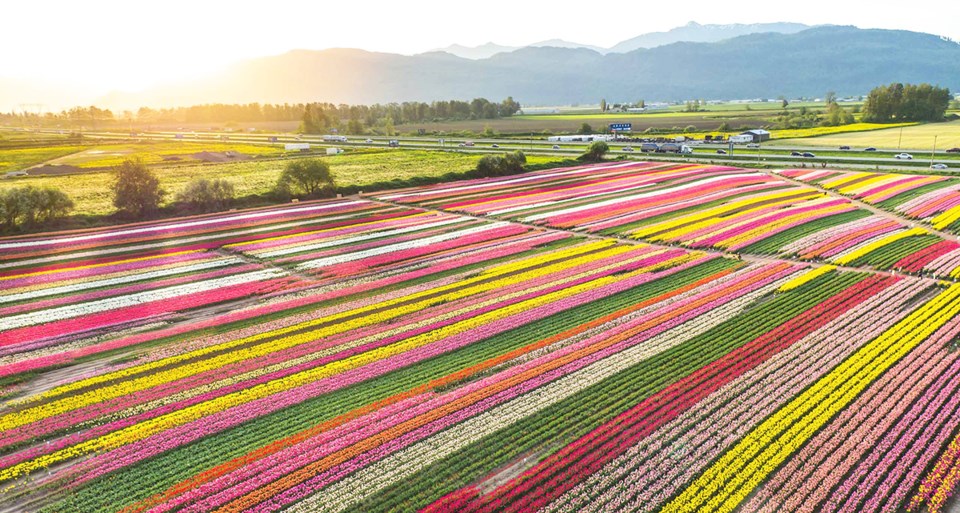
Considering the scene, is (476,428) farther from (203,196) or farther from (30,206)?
(203,196)

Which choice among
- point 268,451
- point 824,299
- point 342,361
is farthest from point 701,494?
point 824,299

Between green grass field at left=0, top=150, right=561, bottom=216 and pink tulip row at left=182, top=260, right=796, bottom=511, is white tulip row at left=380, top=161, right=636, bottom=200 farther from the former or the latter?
pink tulip row at left=182, top=260, right=796, bottom=511

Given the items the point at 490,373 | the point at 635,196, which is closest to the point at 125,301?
the point at 490,373

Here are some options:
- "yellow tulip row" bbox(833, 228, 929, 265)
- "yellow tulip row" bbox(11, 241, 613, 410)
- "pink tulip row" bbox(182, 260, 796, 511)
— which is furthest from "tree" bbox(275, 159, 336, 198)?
"yellow tulip row" bbox(833, 228, 929, 265)

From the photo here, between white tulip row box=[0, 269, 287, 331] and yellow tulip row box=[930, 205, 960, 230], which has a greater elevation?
yellow tulip row box=[930, 205, 960, 230]

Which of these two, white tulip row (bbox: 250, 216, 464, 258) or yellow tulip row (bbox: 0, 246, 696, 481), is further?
white tulip row (bbox: 250, 216, 464, 258)

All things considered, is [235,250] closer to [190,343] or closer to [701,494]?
[190,343]
